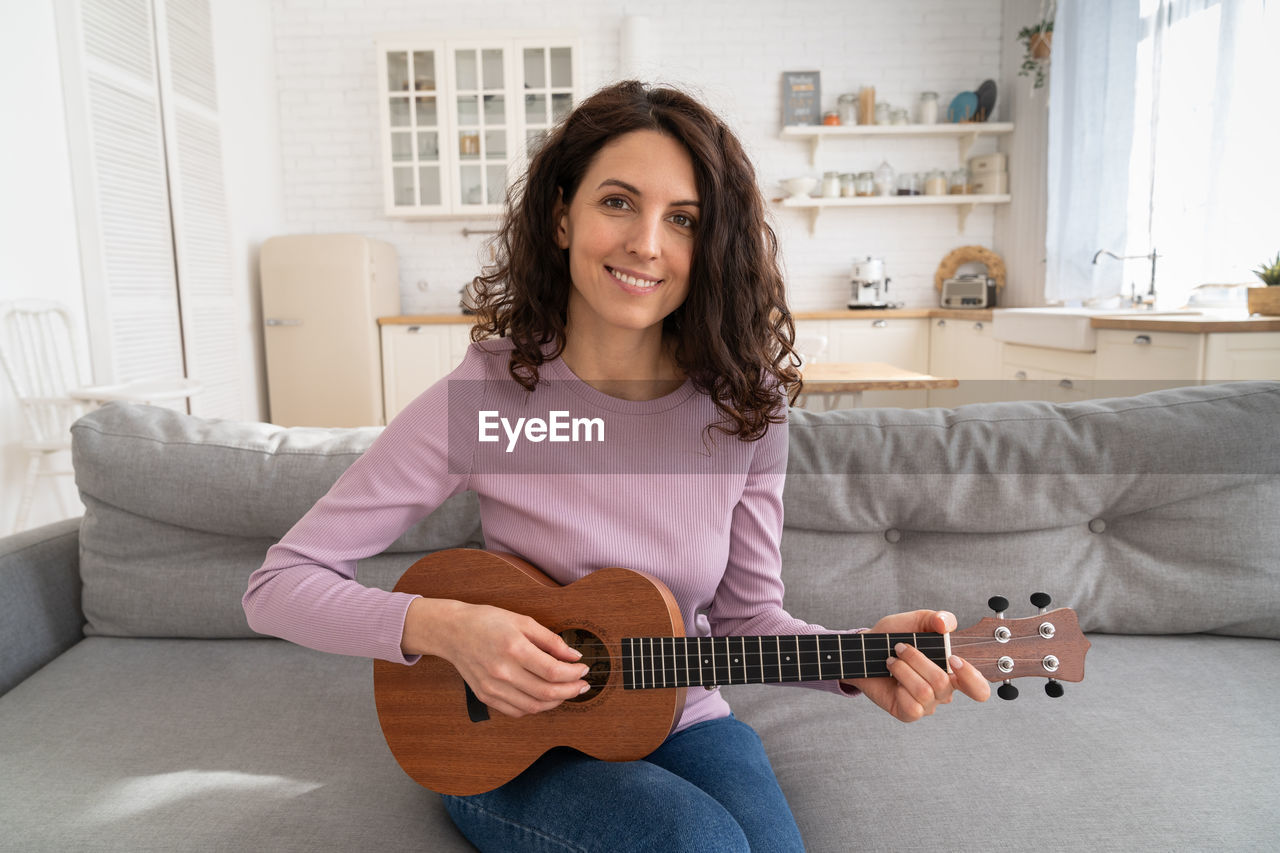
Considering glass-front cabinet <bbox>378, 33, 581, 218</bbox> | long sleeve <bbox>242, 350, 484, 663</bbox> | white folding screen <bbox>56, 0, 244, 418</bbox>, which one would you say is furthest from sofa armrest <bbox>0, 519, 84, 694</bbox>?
glass-front cabinet <bbox>378, 33, 581, 218</bbox>

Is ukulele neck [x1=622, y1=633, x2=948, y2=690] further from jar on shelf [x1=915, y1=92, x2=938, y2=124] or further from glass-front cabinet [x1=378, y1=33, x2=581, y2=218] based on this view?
jar on shelf [x1=915, y1=92, x2=938, y2=124]

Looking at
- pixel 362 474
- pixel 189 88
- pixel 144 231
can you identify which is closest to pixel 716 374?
pixel 362 474

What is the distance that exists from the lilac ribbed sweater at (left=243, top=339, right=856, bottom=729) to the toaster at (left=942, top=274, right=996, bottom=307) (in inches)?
182

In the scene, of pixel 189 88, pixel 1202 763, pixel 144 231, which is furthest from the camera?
pixel 189 88

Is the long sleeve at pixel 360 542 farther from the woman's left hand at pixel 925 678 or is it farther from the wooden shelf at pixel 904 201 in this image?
the wooden shelf at pixel 904 201

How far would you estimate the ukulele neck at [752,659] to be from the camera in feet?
3.08

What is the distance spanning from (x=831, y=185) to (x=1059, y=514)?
4.48 metres

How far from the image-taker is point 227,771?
116cm

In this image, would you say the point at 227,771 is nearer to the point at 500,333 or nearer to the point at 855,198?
the point at 500,333

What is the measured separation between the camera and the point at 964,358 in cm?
486

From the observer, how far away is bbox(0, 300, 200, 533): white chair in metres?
2.99

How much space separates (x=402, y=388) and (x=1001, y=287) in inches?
155

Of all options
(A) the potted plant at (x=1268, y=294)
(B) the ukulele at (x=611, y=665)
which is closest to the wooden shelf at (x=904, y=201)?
(A) the potted plant at (x=1268, y=294)

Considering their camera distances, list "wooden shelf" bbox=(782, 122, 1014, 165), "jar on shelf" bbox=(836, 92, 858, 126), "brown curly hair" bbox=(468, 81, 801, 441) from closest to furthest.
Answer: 1. "brown curly hair" bbox=(468, 81, 801, 441)
2. "wooden shelf" bbox=(782, 122, 1014, 165)
3. "jar on shelf" bbox=(836, 92, 858, 126)
